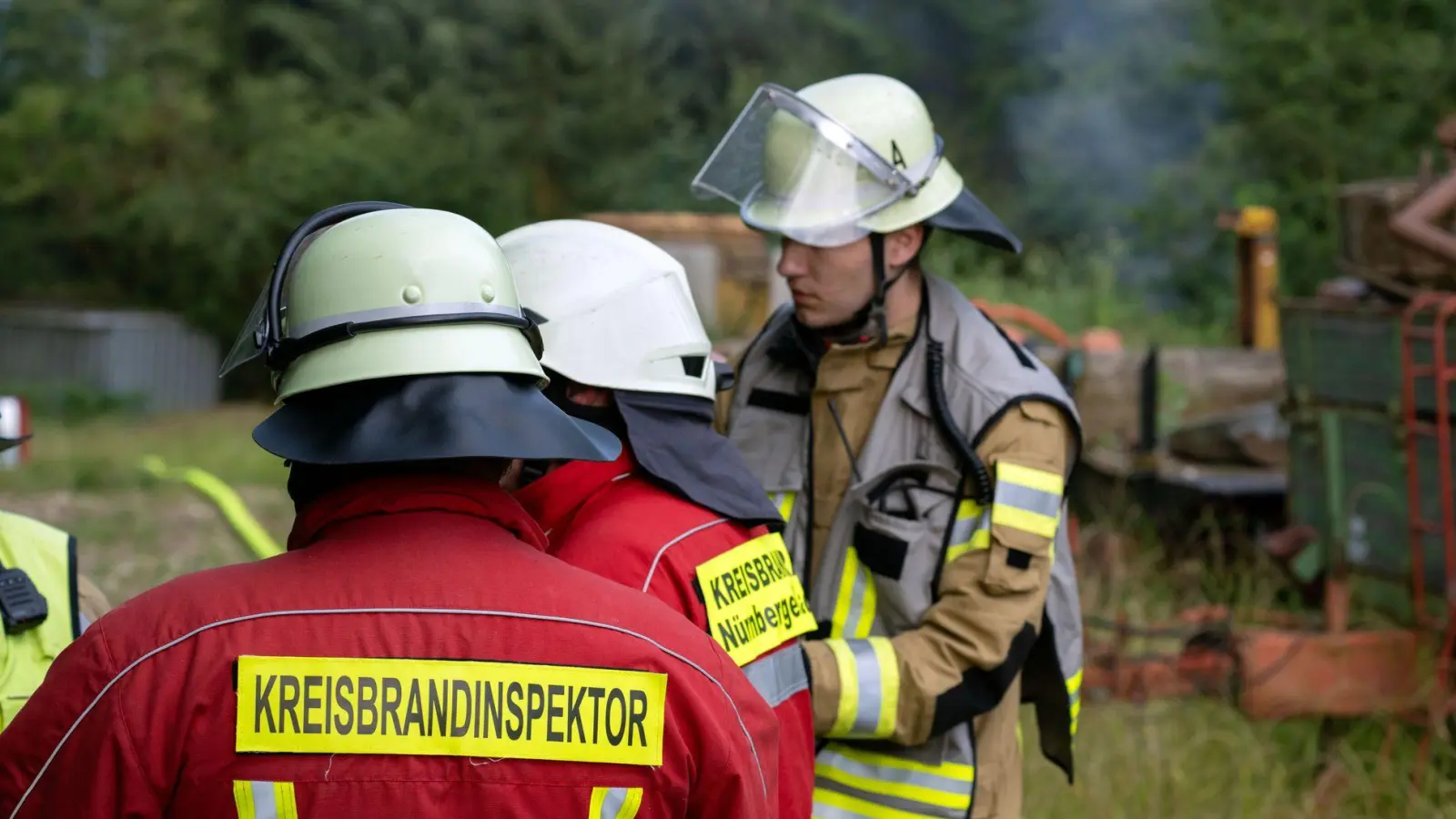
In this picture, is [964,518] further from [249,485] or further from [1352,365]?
[249,485]

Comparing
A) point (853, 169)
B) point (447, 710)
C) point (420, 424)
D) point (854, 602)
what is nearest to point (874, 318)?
point (853, 169)

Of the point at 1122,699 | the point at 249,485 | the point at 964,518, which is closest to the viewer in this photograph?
the point at 964,518

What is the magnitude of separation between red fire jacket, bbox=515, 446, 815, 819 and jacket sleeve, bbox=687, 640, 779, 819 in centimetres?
45

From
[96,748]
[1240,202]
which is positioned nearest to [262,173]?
[1240,202]

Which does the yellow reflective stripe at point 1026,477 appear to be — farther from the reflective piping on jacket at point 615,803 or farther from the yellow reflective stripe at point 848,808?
the reflective piping on jacket at point 615,803

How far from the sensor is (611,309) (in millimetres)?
2363

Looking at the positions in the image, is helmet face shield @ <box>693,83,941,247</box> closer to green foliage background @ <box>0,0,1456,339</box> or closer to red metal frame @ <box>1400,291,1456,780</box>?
red metal frame @ <box>1400,291,1456,780</box>

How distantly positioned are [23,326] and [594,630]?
17531mm

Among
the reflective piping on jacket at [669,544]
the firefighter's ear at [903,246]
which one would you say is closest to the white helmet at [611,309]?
the reflective piping on jacket at [669,544]

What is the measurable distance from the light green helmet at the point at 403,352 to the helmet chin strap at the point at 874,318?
137cm

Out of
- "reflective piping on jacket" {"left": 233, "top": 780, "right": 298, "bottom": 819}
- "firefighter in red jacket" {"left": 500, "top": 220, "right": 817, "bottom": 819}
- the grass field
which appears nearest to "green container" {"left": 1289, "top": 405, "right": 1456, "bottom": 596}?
the grass field

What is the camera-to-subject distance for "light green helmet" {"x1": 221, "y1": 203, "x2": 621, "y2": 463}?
151 centimetres

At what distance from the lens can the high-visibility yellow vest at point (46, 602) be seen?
2.28 metres

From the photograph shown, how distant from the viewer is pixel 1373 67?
13195 mm
